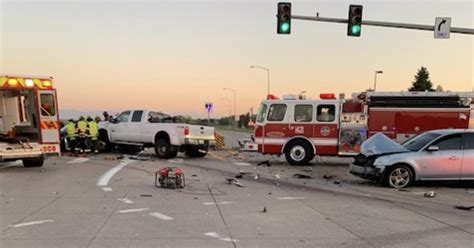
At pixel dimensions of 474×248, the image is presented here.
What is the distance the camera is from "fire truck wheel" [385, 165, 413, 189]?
1149 centimetres

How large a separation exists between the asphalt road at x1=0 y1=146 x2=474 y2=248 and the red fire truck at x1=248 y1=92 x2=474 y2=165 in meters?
4.24

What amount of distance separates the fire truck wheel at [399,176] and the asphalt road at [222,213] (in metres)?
0.31

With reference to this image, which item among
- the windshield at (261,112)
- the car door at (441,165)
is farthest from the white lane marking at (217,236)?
the windshield at (261,112)

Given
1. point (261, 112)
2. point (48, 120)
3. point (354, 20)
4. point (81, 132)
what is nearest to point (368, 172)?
point (261, 112)

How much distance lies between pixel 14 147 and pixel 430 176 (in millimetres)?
12185

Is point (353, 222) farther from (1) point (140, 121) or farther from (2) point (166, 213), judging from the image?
(1) point (140, 121)

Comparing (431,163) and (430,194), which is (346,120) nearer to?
(431,163)

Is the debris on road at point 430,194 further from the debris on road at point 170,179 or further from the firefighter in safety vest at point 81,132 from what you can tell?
the firefighter in safety vest at point 81,132

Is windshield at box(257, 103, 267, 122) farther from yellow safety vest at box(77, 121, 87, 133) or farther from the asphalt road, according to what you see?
yellow safety vest at box(77, 121, 87, 133)

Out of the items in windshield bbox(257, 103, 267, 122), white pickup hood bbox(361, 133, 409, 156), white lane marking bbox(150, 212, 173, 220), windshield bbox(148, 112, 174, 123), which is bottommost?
white lane marking bbox(150, 212, 173, 220)

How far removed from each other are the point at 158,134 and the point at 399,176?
35.4ft

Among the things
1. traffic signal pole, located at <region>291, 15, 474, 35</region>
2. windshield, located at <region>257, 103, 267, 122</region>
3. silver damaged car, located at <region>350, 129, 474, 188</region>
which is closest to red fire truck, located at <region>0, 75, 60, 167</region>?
windshield, located at <region>257, 103, 267, 122</region>

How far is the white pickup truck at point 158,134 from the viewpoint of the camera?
18812 mm

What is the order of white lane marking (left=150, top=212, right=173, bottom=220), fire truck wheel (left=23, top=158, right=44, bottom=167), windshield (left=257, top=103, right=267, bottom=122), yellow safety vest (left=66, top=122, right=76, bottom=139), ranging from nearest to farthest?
white lane marking (left=150, top=212, right=173, bottom=220) → fire truck wheel (left=23, top=158, right=44, bottom=167) → windshield (left=257, top=103, right=267, bottom=122) → yellow safety vest (left=66, top=122, right=76, bottom=139)
